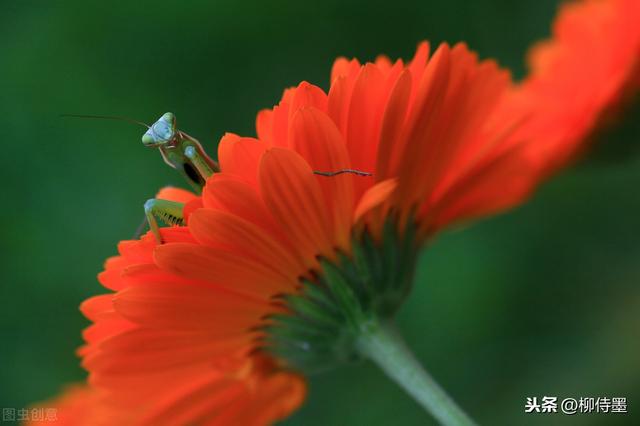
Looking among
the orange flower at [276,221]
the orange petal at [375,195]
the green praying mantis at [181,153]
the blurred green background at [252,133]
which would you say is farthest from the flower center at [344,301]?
the blurred green background at [252,133]

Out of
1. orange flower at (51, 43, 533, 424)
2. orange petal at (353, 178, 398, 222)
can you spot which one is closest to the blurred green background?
orange flower at (51, 43, 533, 424)

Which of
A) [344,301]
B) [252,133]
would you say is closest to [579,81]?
[344,301]

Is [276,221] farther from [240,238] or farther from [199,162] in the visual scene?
[199,162]

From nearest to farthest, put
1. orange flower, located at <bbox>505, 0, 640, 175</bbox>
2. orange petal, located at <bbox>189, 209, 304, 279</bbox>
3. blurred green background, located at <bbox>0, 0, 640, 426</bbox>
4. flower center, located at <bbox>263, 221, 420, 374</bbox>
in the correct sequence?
orange petal, located at <bbox>189, 209, 304, 279</bbox>, flower center, located at <bbox>263, 221, 420, 374</bbox>, orange flower, located at <bbox>505, 0, 640, 175</bbox>, blurred green background, located at <bbox>0, 0, 640, 426</bbox>

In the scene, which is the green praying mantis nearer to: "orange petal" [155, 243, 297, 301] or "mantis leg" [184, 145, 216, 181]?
"mantis leg" [184, 145, 216, 181]

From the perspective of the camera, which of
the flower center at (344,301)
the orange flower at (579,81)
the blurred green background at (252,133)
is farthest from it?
the blurred green background at (252,133)

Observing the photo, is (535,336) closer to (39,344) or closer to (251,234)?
(251,234)

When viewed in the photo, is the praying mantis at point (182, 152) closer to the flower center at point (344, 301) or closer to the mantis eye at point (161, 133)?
the mantis eye at point (161, 133)
